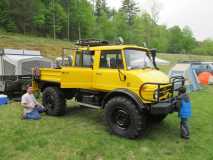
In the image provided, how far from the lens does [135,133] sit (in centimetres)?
539

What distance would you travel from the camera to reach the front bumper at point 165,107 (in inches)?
203

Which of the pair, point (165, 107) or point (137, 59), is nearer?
point (165, 107)

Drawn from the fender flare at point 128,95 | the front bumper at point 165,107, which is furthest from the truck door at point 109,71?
the front bumper at point 165,107

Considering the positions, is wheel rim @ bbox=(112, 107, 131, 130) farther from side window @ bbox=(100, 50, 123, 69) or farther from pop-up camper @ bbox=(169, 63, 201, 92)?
pop-up camper @ bbox=(169, 63, 201, 92)

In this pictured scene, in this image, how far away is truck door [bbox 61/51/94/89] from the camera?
6449mm

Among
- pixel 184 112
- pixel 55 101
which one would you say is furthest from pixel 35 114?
pixel 184 112

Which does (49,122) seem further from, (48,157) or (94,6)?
(94,6)

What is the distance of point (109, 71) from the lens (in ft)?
19.7

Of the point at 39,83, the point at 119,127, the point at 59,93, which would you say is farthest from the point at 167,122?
the point at 39,83

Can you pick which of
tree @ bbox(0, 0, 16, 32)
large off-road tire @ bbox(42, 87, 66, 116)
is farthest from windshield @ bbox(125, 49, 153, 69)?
tree @ bbox(0, 0, 16, 32)

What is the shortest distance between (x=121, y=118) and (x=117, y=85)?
2.66 feet

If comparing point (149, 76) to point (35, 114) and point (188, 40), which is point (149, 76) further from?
point (188, 40)

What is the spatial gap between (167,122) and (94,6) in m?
59.6

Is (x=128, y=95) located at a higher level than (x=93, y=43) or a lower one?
lower
